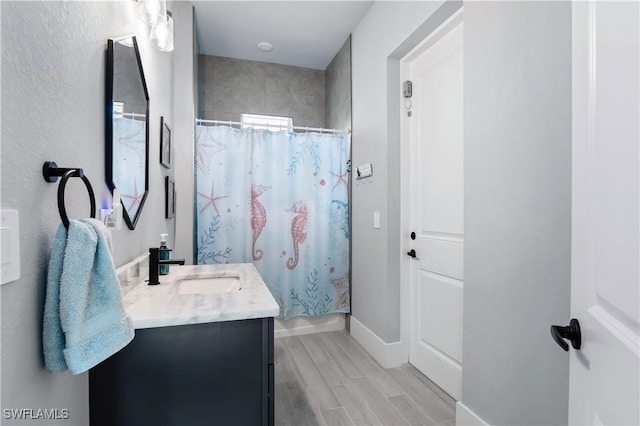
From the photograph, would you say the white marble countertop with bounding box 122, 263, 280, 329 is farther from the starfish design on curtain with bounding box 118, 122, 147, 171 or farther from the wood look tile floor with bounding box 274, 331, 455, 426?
the wood look tile floor with bounding box 274, 331, 455, 426

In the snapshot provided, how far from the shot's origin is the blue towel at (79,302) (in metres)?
0.58

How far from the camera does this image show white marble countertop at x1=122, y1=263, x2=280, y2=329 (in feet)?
3.05

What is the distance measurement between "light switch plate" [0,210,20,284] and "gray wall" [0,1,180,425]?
2 centimetres

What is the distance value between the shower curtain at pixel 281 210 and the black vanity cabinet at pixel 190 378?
1698 mm

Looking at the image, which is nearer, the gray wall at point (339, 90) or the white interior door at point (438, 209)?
the white interior door at point (438, 209)

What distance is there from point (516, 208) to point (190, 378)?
130 cm

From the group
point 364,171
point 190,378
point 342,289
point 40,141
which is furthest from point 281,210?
point 40,141

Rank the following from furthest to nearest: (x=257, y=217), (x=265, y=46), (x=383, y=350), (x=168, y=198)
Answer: (x=265, y=46), (x=257, y=217), (x=383, y=350), (x=168, y=198)

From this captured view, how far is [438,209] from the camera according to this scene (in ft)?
6.46

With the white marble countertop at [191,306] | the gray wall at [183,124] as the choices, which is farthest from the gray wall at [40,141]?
the gray wall at [183,124]

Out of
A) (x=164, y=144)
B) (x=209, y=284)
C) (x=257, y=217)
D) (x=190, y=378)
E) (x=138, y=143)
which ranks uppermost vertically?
(x=164, y=144)

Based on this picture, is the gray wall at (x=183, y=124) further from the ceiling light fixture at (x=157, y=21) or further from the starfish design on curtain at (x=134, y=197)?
the starfish design on curtain at (x=134, y=197)

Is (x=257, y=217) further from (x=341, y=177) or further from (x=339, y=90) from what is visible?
(x=339, y=90)

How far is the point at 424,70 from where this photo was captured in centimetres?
209
